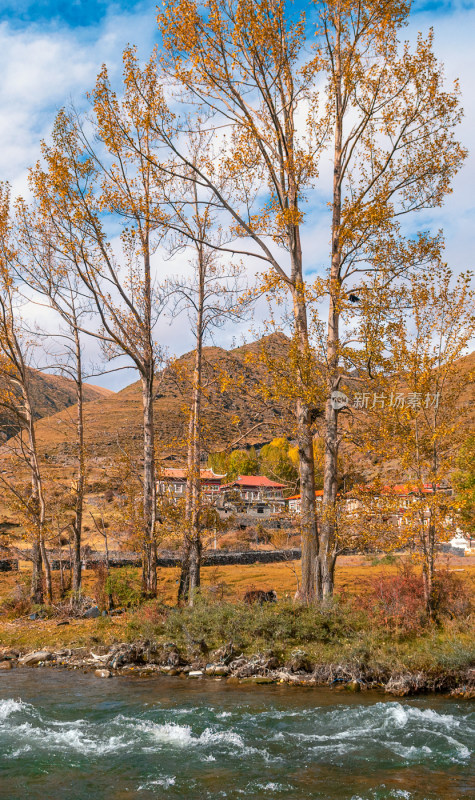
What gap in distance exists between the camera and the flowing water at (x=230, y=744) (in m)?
7.26

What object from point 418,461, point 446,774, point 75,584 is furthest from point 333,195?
point 75,584

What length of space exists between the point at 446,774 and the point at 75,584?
54.1 ft

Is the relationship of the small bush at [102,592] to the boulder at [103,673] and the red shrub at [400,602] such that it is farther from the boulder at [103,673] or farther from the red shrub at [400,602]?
the red shrub at [400,602]

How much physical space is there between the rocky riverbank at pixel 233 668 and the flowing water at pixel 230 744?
549 mm

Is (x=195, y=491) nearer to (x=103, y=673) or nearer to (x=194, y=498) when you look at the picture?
(x=194, y=498)

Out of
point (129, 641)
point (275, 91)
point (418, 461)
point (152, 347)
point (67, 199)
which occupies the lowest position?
point (129, 641)

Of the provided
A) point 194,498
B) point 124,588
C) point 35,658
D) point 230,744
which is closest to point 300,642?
point 230,744

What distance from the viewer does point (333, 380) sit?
45.8 ft

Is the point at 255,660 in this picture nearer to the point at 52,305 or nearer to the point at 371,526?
the point at 371,526

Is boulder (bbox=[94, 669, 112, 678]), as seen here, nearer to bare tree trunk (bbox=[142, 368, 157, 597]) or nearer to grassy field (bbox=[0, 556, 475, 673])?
grassy field (bbox=[0, 556, 475, 673])

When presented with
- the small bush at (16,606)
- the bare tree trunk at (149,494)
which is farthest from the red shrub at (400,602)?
the small bush at (16,606)

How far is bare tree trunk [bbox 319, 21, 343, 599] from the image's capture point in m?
13.9

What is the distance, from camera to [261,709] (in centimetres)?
1052

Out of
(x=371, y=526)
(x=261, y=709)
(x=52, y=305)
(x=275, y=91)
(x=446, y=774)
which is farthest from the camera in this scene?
(x=52, y=305)
